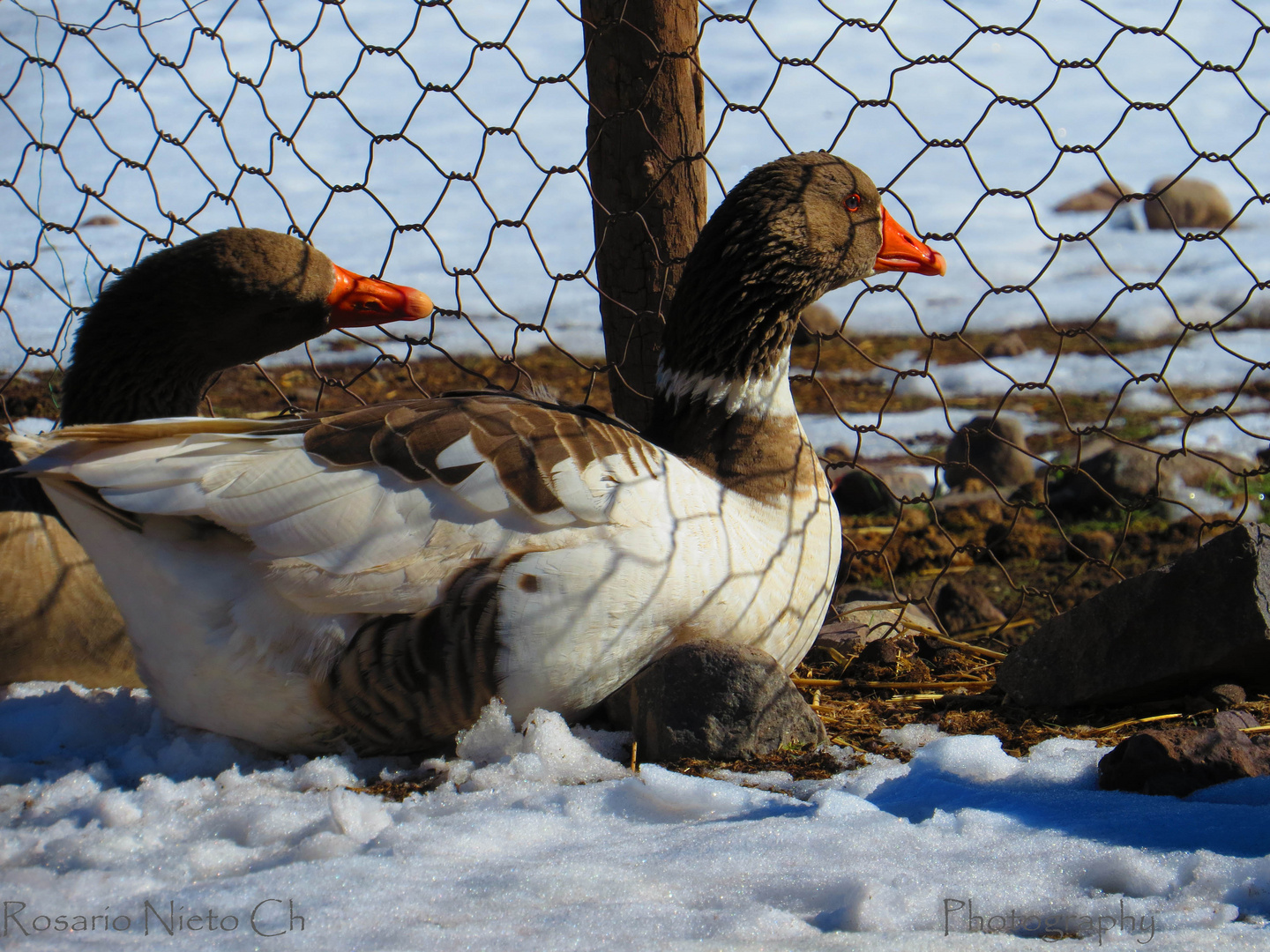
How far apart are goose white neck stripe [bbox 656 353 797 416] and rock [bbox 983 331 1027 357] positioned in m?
4.90

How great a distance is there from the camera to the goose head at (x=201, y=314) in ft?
9.96

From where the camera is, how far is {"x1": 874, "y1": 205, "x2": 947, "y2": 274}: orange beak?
3.08 metres

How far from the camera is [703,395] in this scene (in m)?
2.82

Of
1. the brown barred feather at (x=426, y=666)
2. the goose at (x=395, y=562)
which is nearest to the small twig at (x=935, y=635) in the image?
the goose at (x=395, y=562)

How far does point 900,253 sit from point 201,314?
198 cm

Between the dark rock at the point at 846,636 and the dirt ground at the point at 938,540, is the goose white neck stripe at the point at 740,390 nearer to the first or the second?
the dirt ground at the point at 938,540

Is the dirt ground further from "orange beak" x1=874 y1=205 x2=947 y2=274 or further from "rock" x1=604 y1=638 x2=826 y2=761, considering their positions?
"orange beak" x1=874 y1=205 x2=947 y2=274

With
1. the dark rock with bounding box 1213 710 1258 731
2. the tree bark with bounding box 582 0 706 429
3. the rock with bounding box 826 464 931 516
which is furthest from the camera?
the rock with bounding box 826 464 931 516

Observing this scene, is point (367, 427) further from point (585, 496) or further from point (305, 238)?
point (305, 238)

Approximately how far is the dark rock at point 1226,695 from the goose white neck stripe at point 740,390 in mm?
1233

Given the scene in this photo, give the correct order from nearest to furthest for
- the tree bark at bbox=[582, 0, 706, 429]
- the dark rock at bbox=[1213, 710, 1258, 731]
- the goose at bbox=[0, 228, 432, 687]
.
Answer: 1. the dark rock at bbox=[1213, 710, 1258, 731]
2. the goose at bbox=[0, 228, 432, 687]
3. the tree bark at bbox=[582, 0, 706, 429]

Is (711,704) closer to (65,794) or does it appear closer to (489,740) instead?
(489,740)

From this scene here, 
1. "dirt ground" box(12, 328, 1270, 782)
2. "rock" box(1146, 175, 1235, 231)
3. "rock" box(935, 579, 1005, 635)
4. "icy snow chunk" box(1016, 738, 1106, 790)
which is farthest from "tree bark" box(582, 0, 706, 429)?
"rock" box(1146, 175, 1235, 231)

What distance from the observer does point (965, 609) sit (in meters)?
3.75
